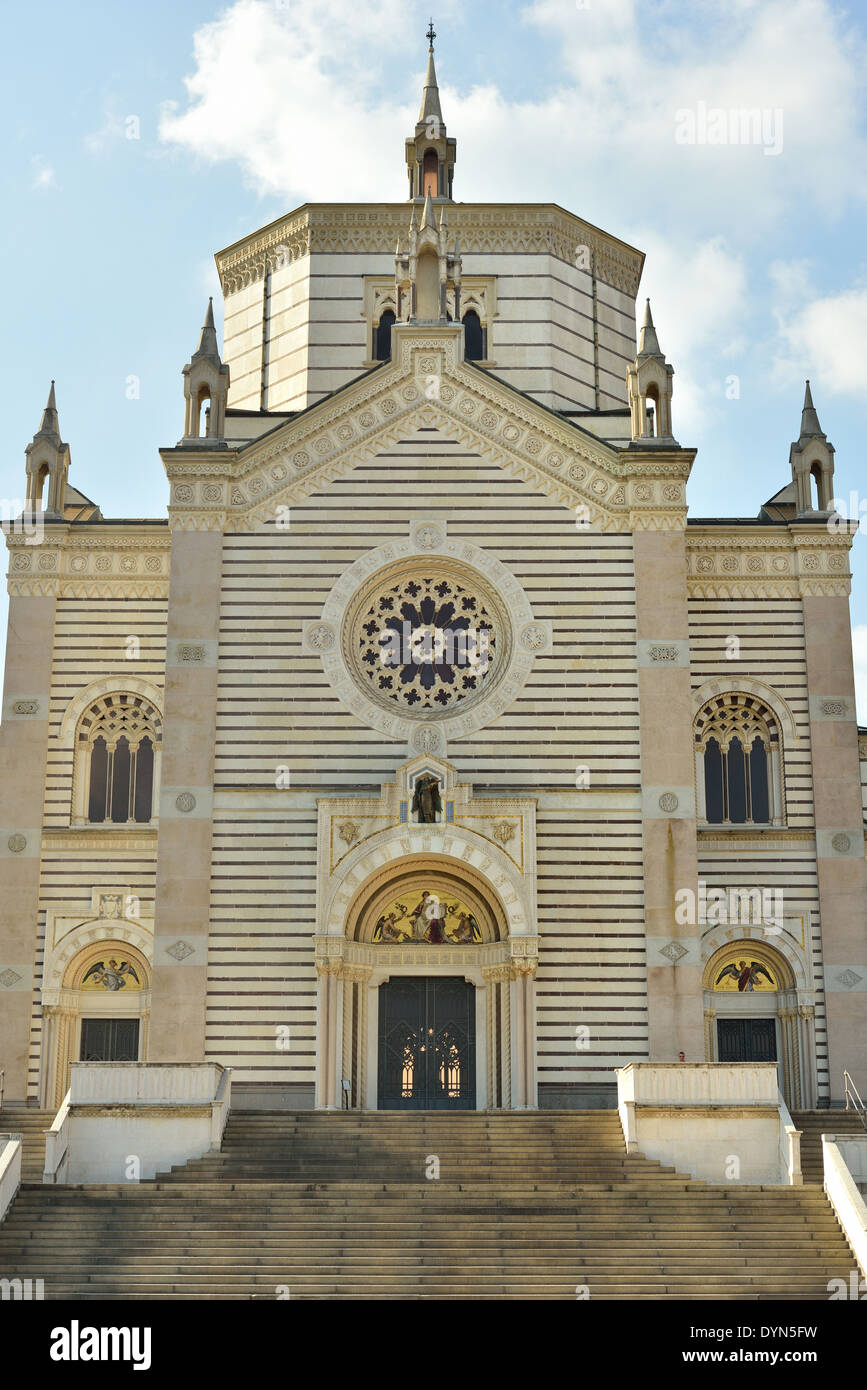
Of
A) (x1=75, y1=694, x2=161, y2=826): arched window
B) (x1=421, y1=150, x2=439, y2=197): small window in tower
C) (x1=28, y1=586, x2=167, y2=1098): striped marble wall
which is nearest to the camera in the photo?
(x1=28, y1=586, x2=167, y2=1098): striped marble wall

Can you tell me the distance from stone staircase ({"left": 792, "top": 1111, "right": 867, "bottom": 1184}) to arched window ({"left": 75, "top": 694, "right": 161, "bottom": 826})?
1343 centimetres

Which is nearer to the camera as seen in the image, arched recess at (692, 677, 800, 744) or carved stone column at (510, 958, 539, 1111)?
carved stone column at (510, 958, 539, 1111)

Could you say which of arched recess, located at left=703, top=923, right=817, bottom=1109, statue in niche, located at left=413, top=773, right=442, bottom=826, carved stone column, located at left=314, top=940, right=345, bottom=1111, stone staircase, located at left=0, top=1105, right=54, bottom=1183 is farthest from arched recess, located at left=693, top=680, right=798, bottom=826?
stone staircase, located at left=0, top=1105, right=54, bottom=1183

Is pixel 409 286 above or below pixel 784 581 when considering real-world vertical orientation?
above

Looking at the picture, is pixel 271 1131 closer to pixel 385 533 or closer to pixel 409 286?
pixel 385 533

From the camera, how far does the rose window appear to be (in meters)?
32.4

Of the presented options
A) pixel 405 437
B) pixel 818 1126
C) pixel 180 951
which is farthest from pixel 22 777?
pixel 818 1126

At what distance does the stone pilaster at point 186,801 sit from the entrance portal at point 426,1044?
11.0ft

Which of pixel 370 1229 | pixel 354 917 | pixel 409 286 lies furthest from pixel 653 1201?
pixel 409 286

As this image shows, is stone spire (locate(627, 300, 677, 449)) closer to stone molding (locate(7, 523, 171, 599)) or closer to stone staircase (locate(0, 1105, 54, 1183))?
stone molding (locate(7, 523, 171, 599))

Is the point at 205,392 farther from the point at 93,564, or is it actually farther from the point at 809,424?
the point at 809,424

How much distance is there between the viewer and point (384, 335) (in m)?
38.9

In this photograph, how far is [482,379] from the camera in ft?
110
